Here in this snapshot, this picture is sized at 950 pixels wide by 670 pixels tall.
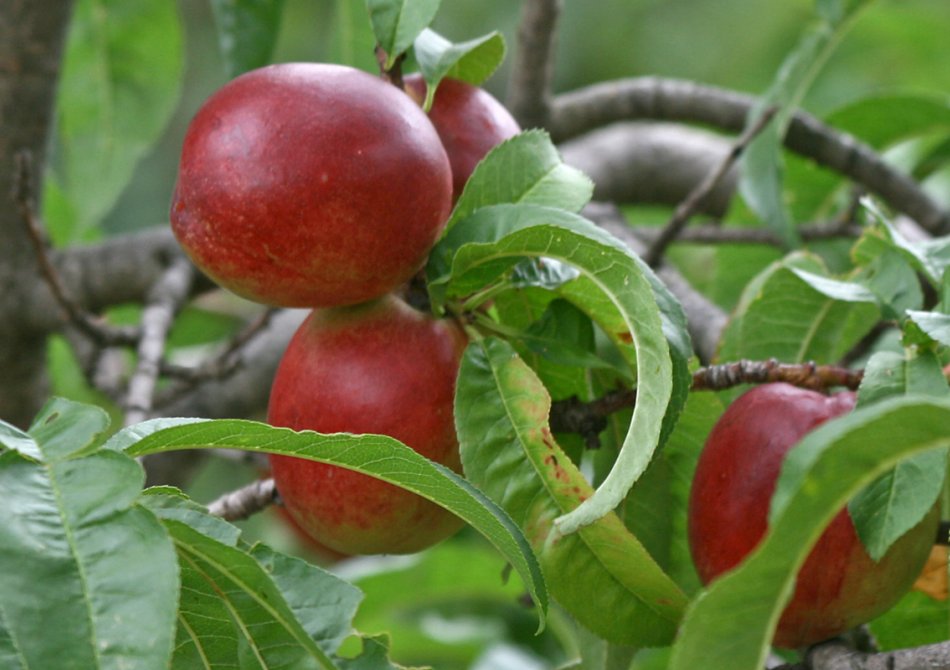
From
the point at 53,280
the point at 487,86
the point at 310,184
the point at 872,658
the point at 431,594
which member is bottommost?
the point at 431,594

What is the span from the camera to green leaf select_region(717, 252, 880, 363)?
949 millimetres

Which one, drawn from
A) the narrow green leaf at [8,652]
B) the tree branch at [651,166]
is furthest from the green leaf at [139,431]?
the tree branch at [651,166]

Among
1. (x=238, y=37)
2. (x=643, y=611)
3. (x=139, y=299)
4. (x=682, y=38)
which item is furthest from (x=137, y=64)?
(x=682, y=38)

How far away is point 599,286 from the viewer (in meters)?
0.75

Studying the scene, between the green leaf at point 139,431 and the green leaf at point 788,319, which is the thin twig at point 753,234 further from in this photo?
the green leaf at point 139,431

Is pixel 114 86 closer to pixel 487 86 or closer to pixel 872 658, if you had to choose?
pixel 872 658

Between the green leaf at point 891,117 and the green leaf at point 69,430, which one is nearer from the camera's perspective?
the green leaf at point 69,430

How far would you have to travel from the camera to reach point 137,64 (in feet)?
5.48

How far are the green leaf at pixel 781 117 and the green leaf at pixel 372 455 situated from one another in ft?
2.39

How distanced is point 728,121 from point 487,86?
1568 millimetres

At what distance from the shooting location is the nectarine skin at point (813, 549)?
2.47ft

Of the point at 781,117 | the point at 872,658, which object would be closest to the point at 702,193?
the point at 781,117

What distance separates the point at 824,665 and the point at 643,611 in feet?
0.39

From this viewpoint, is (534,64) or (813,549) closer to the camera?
(813,549)
